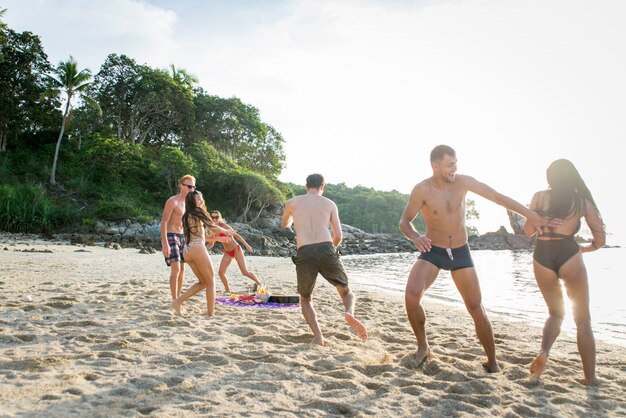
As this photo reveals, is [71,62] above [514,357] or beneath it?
above

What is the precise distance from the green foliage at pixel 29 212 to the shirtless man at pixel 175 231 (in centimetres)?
2115

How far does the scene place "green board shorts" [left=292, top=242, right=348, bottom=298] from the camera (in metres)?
4.74

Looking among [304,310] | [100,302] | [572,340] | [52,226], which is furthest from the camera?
[52,226]

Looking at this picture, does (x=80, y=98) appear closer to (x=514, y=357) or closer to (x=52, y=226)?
(x=52, y=226)

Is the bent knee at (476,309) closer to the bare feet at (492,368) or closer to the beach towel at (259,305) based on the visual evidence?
the bare feet at (492,368)

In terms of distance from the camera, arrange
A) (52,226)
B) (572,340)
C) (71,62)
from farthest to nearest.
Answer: (71,62), (52,226), (572,340)

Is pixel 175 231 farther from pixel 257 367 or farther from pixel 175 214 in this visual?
pixel 257 367

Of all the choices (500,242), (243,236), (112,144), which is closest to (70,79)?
(112,144)

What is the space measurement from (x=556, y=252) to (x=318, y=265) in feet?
7.15

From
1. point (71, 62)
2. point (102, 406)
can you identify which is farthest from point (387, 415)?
point (71, 62)

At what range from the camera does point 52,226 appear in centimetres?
2511

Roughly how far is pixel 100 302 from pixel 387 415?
497cm

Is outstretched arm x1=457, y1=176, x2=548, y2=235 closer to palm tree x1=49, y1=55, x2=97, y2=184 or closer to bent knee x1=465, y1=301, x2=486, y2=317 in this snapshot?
bent knee x1=465, y1=301, x2=486, y2=317

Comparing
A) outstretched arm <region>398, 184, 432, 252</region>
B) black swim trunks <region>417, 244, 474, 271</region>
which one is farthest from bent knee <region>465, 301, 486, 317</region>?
outstretched arm <region>398, 184, 432, 252</region>
